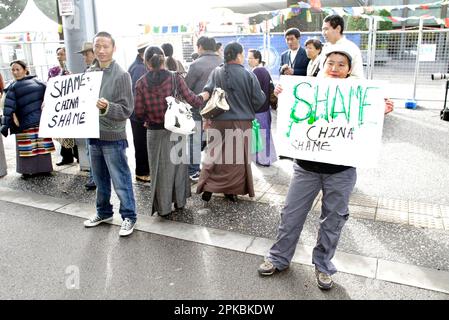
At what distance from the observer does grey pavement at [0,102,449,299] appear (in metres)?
3.22

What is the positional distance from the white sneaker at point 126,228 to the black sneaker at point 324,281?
77.7 inches

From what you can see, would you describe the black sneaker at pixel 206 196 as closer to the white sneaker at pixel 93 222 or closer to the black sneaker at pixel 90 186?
the white sneaker at pixel 93 222

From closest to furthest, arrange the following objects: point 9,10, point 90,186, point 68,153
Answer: point 90,186, point 68,153, point 9,10

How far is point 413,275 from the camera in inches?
130

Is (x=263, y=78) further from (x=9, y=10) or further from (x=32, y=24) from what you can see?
(x=9, y=10)

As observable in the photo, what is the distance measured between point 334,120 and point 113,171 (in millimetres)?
2251

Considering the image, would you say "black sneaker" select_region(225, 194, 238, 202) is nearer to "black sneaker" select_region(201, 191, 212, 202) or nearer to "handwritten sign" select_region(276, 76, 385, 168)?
"black sneaker" select_region(201, 191, 212, 202)

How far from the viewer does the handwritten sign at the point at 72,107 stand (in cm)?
397

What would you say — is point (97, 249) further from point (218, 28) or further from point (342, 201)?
point (218, 28)

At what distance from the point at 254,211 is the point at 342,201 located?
1700 mm

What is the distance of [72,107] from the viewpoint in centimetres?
412

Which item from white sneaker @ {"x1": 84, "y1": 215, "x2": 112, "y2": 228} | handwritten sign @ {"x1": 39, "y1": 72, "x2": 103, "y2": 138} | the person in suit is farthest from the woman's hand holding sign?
the person in suit

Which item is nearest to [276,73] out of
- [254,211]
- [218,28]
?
[218,28]

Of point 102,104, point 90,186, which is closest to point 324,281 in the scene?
point 102,104
